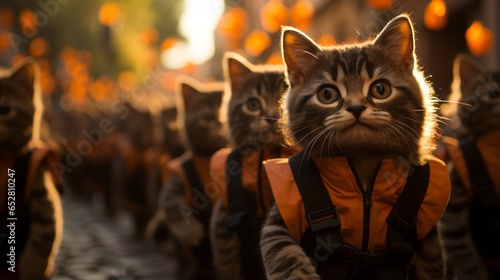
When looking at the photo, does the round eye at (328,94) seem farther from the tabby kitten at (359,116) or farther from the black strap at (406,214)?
the black strap at (406,214)

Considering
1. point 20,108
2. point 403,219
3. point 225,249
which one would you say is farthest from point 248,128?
point 20,108

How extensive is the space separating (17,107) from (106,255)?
12.1 feet

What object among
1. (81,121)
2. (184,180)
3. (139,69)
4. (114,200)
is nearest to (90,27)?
(139,69)

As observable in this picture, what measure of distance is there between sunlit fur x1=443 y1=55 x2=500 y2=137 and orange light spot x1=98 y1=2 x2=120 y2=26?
20.4 m

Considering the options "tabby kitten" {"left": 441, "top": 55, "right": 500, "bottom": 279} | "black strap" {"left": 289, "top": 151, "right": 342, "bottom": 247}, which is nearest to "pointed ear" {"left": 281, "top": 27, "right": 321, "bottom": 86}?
"black strap" {"left": 289, "top": 151, "right": 342, "bottom": 247}

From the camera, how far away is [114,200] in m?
11.9

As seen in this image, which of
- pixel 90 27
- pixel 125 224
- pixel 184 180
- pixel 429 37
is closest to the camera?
pixel 184 180

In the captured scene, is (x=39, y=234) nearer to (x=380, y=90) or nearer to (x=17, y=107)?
(x=17, y=107)

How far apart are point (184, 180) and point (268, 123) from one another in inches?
61.9

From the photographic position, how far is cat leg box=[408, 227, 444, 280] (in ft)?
10.5

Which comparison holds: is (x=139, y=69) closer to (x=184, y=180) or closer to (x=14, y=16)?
(x=14, y=16)

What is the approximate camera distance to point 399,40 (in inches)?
132

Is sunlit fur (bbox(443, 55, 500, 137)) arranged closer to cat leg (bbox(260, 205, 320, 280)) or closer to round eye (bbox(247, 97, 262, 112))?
round eye (bbox(247, 97, 262, 112))

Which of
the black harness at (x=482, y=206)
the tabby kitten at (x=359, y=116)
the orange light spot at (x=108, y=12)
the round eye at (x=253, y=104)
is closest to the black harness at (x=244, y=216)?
the round eye at (x=253, y=104)
